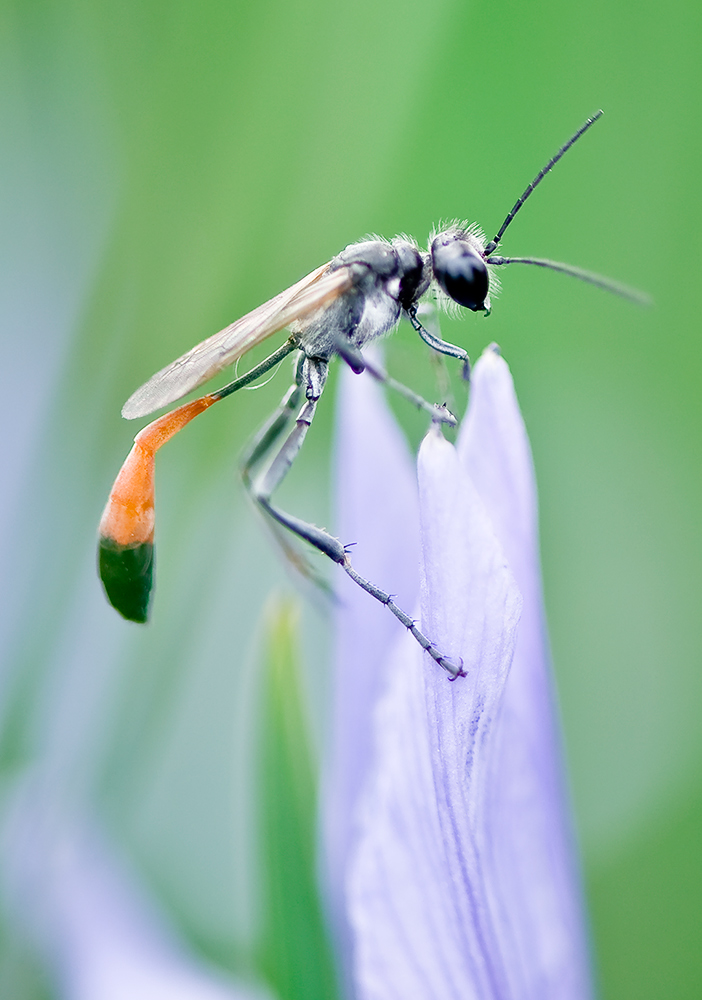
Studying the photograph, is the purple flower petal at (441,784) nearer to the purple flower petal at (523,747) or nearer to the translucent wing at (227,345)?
the purple flower petal at (523,747)

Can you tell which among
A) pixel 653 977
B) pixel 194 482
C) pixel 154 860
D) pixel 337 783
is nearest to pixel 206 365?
pixel 194 482

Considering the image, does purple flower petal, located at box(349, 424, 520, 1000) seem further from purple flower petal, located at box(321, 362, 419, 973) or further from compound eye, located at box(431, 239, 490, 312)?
compound eye, located at box(431, 239, 490, 312)

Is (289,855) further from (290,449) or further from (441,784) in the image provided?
(290,449)

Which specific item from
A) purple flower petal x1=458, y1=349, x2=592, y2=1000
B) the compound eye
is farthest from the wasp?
purple flower petal x1=458, y1=349, x2=592, y2=1000

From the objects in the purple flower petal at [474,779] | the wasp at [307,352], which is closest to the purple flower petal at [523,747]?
the purple flower petal at [474,779]

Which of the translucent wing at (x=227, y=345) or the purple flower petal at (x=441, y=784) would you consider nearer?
the purple flower petal at (x=441, y=784)

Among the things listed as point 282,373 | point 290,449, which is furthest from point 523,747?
point 282,373
